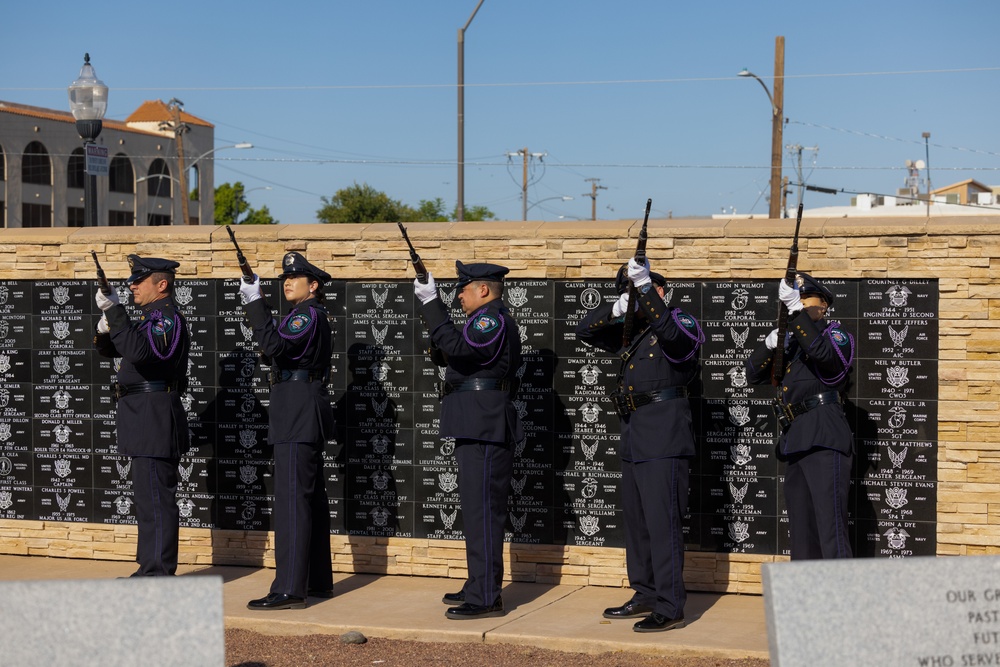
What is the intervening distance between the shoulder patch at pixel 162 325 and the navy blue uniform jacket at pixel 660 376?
2659 mm

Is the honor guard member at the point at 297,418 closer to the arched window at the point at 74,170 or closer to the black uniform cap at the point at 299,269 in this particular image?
the black uniform cap at the point at 299,269

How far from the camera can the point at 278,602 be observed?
745 centimetres

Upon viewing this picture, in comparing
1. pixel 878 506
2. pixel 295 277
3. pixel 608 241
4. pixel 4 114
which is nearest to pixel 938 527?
pixel 878 506

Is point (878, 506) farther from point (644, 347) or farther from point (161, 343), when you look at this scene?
point (161, 343)

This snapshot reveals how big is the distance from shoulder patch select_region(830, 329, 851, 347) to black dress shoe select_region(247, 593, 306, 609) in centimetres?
343

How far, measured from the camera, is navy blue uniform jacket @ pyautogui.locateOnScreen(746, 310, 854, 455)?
676cm

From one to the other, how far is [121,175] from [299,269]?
177 feet

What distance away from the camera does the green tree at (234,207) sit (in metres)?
80.4

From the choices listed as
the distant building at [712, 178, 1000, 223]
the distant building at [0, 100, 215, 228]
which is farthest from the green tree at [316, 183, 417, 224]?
the distant building at [712, 178, 1000, 223]

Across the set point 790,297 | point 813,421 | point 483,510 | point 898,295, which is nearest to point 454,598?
point 483,510

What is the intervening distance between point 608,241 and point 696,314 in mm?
728

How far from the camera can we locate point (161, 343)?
25.3 ft

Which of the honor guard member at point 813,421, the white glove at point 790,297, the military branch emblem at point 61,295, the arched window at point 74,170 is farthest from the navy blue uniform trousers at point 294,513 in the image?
the arched window at point 74,170

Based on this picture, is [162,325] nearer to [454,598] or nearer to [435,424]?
[435,424]
